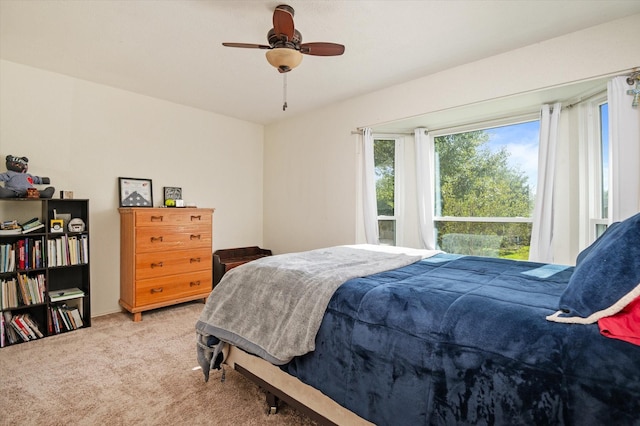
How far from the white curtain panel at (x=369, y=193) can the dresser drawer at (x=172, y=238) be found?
195cm

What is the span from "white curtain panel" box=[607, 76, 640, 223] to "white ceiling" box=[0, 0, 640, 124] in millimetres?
583

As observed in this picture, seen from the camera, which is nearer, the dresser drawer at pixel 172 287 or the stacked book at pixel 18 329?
the stacked book at pixel 18 329

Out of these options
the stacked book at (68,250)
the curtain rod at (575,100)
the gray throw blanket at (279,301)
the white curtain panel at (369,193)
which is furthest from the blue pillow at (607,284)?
the stacked book at (68,250)

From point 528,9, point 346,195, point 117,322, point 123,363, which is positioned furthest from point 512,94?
point 117,322

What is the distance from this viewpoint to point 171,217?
3.44 meters

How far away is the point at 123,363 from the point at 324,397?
5.69 feet

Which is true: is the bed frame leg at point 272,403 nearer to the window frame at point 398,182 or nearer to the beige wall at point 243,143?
the beige wall at point 243,143

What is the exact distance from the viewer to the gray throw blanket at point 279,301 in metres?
1.51

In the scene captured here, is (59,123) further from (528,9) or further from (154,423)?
(528,9)

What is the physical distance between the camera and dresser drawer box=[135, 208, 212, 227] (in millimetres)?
3223

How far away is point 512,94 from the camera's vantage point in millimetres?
2695

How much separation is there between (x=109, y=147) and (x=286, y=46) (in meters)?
2.63

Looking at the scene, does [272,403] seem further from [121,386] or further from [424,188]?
[424,188]

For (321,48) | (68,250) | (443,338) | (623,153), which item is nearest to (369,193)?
(321,48)
